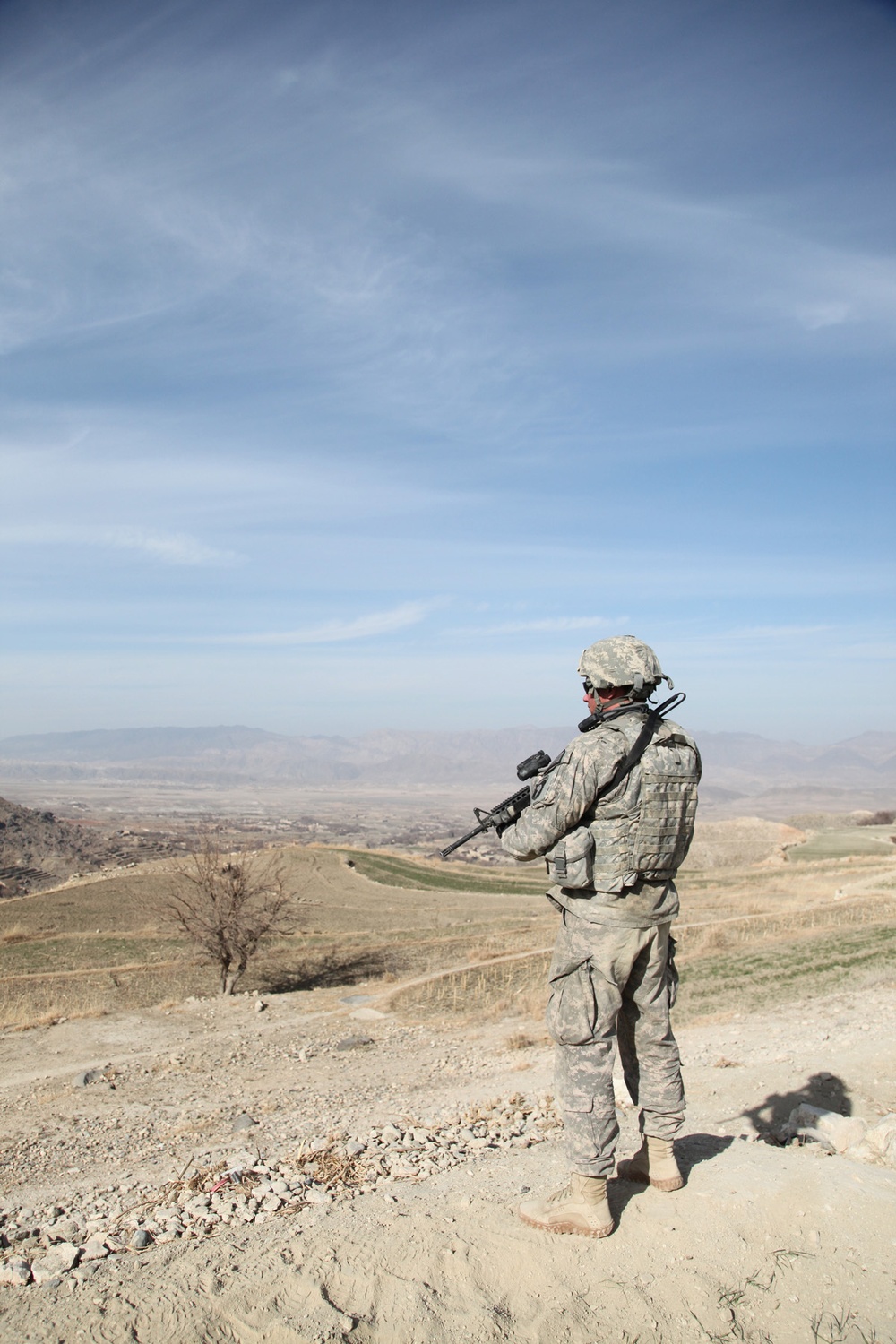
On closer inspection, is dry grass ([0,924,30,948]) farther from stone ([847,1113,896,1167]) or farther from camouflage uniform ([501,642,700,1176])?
camouflage uniform ([501,642,700,1176])

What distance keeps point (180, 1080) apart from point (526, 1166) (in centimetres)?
783

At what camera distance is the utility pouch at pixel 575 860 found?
418 centimetres

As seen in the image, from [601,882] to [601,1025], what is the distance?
74cm

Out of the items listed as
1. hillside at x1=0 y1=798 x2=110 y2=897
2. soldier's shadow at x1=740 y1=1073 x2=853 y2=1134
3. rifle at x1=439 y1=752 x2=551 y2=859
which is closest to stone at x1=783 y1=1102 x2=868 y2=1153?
soldier's shadow at x1=740 y1=1073 x2=853 y2=1134

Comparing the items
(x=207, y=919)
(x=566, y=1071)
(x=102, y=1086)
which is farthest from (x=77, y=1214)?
(x=207, y=919)

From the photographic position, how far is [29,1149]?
8.58 m

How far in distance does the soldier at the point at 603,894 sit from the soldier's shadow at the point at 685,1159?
191mm

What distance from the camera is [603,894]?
13.9ft

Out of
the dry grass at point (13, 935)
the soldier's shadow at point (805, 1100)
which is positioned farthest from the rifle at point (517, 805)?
the dry grass at point (13, 935)

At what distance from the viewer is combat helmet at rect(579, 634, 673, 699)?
14.6ft

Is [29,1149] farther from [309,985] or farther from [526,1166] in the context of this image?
[309,985]

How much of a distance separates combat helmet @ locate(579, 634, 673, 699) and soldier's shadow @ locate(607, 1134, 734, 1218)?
268cm

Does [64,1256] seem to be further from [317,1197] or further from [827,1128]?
[827,1128]

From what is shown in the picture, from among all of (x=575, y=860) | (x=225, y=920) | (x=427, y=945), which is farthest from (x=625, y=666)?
(x=427, y=945)
